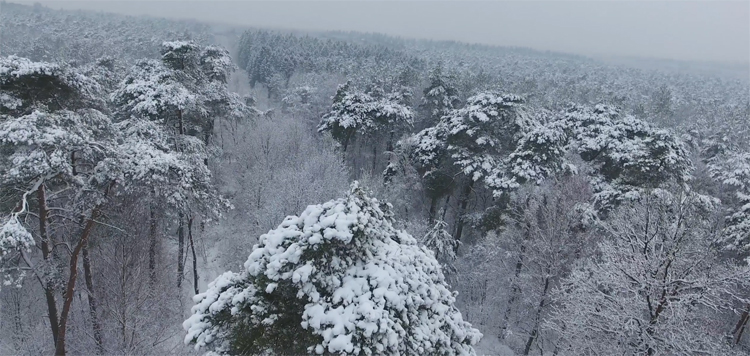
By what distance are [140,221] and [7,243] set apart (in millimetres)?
5479

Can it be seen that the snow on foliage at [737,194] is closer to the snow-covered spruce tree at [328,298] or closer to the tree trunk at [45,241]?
the snow-covered spruce tree at [328,298]

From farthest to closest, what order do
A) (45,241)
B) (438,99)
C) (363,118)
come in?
1. (438,99)
2. (363,118)
3. (45,241)

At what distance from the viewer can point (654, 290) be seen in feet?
35.9

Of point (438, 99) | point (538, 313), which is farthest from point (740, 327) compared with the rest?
point (438, 99)

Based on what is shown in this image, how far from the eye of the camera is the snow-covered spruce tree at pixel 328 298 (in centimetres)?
579

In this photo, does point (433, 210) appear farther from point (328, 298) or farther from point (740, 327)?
point (328, 298)

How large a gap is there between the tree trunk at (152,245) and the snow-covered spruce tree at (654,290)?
13.7 metres

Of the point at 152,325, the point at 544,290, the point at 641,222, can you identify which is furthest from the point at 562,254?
the point at 152,325

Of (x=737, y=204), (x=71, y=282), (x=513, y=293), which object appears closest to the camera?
(x=71, y=282)

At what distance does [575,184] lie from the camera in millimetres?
18125

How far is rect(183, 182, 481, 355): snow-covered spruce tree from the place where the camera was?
5.79 m

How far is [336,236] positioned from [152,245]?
11.9 meters

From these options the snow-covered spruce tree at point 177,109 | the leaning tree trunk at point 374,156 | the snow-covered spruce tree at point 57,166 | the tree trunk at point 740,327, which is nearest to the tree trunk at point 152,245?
A: the snow-covered spruce tree at point 177,109

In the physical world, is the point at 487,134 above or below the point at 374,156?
above
